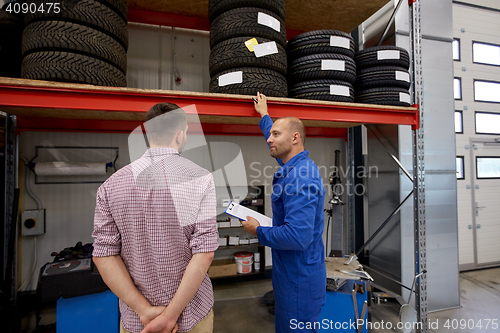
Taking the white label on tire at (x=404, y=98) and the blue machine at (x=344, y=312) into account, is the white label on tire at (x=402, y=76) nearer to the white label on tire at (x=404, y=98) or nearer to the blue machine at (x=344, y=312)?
the white label on tire at (x=404, y=98)

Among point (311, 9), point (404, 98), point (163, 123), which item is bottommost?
point (163, 123)

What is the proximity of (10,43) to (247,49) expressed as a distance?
2.00 meters

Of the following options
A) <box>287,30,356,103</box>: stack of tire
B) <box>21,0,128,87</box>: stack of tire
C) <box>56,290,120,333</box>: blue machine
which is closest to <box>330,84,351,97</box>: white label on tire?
<box>287,30,356,103</box>: stack of tire

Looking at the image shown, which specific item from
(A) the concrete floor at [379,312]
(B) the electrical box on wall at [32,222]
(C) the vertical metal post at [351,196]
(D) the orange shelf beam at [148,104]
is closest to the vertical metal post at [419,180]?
(D) the orange shelf beam at [148,104]

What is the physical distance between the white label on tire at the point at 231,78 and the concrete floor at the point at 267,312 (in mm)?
2510

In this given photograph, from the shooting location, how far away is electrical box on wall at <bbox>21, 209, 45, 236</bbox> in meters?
2.69

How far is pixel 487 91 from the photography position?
4438 millimetres

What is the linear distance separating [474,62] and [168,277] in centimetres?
608

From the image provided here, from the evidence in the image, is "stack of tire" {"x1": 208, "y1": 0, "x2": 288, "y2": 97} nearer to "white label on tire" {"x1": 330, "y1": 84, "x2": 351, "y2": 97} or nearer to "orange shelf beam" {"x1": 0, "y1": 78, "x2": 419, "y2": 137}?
"orange shelf beam" {"x1": 0, "y1": 78, "x2": 419, "y2": 137}

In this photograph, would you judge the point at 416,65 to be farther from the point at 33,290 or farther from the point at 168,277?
the point at 33,290

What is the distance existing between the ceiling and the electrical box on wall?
2569mm

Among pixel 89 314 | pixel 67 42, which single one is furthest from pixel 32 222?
pixel 67 42

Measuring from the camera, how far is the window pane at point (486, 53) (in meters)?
4.42

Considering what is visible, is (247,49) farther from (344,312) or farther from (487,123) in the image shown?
(487,123)
